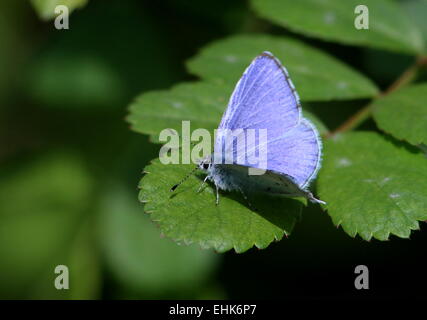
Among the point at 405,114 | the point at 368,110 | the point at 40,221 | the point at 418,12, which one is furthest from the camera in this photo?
the point at 40,221

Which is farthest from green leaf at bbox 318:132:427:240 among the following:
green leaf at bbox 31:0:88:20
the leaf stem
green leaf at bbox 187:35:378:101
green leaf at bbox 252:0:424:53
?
green leaf at bbox 31:0:88:20

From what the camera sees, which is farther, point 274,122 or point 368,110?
point 368,110

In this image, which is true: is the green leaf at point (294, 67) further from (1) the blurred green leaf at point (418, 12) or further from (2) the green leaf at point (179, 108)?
(1) the blurred green leaf at point (418, 12)

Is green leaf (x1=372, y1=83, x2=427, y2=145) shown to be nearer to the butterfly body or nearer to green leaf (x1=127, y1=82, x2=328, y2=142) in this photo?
green leaf (x1=127, y1=82, x2=328, y2=142)

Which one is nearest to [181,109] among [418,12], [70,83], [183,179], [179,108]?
[179,108]

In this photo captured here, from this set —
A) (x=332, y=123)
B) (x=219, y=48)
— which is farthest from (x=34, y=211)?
(x=332, y=123)

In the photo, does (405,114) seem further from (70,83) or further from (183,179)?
(70,83)
